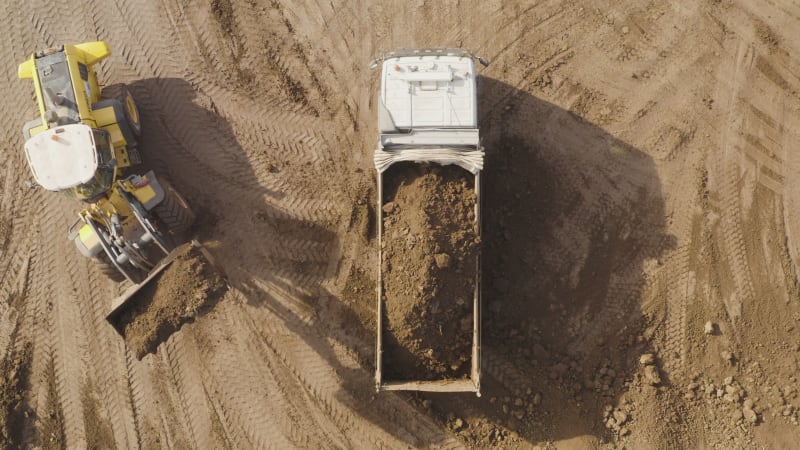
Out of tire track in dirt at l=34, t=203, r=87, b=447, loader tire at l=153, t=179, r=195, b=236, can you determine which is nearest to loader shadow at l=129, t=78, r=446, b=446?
loader tire at l=153, t=179, r=195, b=236

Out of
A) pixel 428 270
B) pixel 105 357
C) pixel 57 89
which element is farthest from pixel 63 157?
pixel 428 270

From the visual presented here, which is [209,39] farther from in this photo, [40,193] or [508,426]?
[508,426]

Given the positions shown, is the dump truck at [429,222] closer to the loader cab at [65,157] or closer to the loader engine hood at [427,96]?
the loader engine hood at [427,96]

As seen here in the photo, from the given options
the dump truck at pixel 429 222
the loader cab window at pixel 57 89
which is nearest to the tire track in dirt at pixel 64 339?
the loader cab window at pixel 57 89

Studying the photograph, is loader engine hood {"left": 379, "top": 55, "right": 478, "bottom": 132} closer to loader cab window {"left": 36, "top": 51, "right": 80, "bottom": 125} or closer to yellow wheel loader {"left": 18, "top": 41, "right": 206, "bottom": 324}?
yellow wheel loader {"left": 18, "top": 41, "right": 206, "bottom": 324}

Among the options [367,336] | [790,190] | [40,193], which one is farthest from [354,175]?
[790,190]

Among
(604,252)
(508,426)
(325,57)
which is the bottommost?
(508,426)
